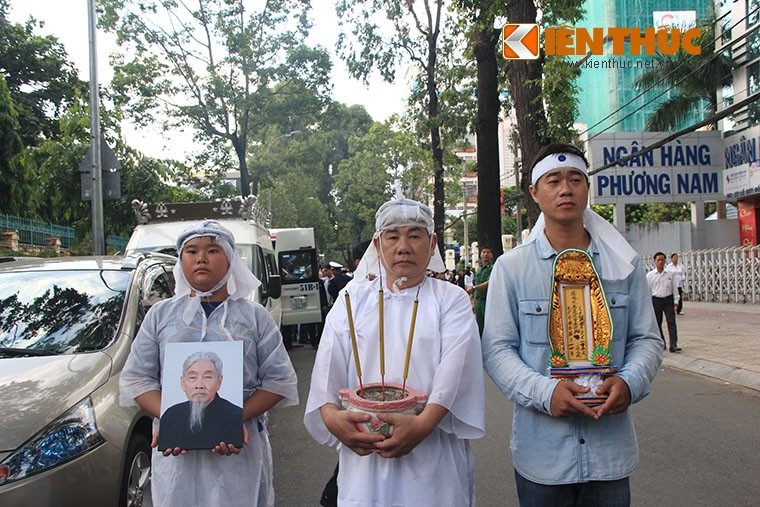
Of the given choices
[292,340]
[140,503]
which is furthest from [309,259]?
[140,503]

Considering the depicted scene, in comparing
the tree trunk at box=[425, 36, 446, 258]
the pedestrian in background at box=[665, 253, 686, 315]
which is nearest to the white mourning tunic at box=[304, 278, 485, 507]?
the pedestrian in background at box=[665, 253, 686, 315]

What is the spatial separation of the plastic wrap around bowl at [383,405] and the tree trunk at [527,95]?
7.95 m

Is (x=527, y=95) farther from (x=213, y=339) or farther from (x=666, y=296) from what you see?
(x=213, y=339)

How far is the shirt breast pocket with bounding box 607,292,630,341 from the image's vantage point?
7.70 feet

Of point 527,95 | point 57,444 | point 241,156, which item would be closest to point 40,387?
point 57,444

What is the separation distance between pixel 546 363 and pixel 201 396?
4.25 feet

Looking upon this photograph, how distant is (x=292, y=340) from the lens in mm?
15578

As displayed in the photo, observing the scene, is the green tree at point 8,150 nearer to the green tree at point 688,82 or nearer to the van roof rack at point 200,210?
the van roof rack at point 200,210

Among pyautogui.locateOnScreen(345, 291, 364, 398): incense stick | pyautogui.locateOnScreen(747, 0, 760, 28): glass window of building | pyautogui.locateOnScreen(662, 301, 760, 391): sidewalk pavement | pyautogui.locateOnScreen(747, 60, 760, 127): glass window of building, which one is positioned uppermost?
pyautogui.locateOnScreen(747, 0, 760, 28): glass window of building

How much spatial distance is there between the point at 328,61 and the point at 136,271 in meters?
22.9

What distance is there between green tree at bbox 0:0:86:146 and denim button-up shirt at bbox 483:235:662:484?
2169 centimetres

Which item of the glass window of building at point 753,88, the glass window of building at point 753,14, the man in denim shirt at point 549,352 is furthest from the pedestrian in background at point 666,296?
the glass window of building at point 753,88

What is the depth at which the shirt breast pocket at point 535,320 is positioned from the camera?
2348 millimetres

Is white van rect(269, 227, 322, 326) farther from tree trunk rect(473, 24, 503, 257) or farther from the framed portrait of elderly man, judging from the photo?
the framed portrait of elderly man
